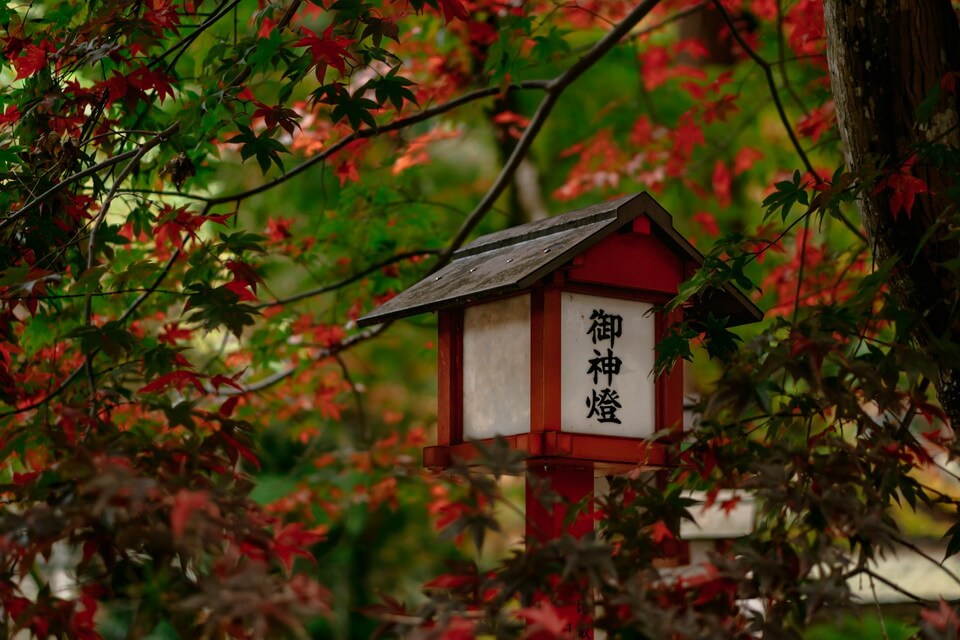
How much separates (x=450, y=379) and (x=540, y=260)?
501mm

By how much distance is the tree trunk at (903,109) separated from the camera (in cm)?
286

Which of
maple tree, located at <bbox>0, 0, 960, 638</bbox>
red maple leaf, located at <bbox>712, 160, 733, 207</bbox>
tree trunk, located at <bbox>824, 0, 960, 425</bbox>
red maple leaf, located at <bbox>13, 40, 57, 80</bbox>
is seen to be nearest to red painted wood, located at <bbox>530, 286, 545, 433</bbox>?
maple tree, located at <bbox>0, 0, 960, 638</bbox>

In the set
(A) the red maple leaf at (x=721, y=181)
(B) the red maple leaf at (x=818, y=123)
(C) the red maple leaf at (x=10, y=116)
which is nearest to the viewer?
(C) the red maple leaf at (x=10, y=116)

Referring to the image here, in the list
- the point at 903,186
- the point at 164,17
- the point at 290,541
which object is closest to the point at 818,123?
the point at 903,186

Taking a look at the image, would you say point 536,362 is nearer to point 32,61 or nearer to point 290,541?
point 290,541

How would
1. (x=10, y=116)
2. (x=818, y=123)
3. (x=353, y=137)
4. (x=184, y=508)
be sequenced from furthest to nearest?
1. (x=818, y=123)
2. (x=353, y=137)
3. (x=10, y=116)
4. (x=184, y=508)

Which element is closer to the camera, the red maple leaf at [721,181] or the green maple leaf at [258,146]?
the green maple leaf at [258,146]

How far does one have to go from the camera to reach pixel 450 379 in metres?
2.92

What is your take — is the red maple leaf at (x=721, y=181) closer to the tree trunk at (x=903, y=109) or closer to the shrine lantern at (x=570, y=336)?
the tree trunk at (x=903, y=109)

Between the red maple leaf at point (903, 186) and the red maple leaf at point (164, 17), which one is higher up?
the red maple leaf at point (164, 17)

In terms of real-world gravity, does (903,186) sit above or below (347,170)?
below

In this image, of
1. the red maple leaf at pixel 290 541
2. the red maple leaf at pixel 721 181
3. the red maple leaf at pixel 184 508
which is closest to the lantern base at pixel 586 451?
the red maple leaf at pixel 290 541

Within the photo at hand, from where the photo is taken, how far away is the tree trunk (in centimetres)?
286

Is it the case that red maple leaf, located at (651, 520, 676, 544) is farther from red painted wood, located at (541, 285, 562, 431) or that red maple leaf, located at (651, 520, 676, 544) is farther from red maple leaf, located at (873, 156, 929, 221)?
red maple leaf, located at (873, 156, 929, 221)
